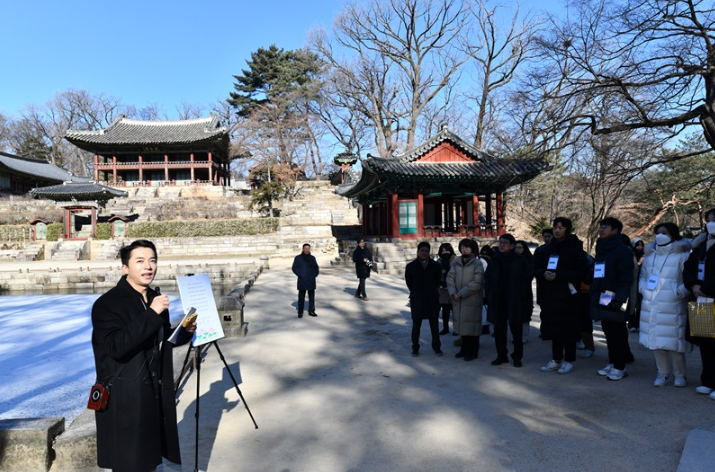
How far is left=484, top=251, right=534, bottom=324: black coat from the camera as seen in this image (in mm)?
5133

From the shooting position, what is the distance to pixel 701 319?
397 centimetres

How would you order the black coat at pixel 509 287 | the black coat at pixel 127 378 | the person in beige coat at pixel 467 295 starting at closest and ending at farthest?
the black coat at pixel 127 378 < the black coat at pixel 509 287 < the person in beige coat at pixel 467 295

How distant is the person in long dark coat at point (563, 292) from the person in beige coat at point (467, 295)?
76 centimetres

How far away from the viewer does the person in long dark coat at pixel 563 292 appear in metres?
4.80

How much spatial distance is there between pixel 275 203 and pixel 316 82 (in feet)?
40.2

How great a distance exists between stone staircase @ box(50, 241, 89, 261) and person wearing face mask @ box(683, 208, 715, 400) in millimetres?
29297

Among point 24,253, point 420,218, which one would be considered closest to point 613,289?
point 420,218

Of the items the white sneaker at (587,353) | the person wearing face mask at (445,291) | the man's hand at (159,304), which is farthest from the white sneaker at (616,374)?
the man's hand at (159,304)

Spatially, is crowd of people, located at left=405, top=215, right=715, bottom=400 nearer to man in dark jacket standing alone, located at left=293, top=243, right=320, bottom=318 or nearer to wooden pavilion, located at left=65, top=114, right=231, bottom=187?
man in dark jacket standing alone, located at left=293, top=243, right=320, bottom=318

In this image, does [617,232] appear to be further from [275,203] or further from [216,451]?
[275,203]

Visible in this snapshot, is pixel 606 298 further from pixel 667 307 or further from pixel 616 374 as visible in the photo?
pixel 616 374

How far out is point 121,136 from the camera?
126ft

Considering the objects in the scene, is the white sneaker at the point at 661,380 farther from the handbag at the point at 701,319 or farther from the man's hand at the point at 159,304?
the man's hand at the point at 159,304

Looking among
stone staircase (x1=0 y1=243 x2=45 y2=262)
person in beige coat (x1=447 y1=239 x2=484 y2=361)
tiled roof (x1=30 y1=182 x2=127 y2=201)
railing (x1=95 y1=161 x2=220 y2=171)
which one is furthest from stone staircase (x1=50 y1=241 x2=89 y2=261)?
person in beige coat (x1=447 y1=239 x2=484 y2=361)
